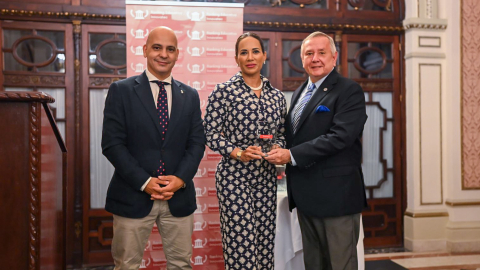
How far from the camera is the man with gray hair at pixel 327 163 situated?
2.14 metres

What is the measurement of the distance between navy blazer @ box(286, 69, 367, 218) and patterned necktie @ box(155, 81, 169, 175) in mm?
690

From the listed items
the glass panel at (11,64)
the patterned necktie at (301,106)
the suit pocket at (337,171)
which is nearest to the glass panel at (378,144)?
the patterned necktie at (301,106)

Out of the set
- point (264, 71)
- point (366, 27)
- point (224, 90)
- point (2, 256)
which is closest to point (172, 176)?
point (224, 90)

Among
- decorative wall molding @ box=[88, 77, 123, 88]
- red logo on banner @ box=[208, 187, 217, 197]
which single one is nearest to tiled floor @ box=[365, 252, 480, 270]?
red logo on banner @ box=[208, 187, 217, 197]

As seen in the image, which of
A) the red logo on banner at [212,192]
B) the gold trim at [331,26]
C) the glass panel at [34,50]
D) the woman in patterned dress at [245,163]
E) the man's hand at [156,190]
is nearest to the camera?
the man's hand at [156,190]

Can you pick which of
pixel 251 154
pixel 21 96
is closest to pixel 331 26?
pixel 251 154

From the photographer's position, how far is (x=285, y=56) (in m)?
4.23

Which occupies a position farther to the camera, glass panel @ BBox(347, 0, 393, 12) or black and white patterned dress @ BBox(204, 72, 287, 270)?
glass panel @ BBox(347, 0, 393, 12)

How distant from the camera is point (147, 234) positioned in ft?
7.04

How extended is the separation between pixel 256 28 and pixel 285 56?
42cm

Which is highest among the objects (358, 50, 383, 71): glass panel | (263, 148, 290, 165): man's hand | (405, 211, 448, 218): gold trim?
(358, 50, 383, 71): glass panel

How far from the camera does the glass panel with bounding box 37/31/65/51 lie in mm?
3818

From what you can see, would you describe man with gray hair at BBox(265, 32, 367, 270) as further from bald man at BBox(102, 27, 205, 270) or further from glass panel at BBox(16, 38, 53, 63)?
glass panel at BBox(16, 38, 53, 63)

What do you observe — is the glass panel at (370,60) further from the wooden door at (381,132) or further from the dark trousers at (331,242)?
the dark trousers at (331,242)
